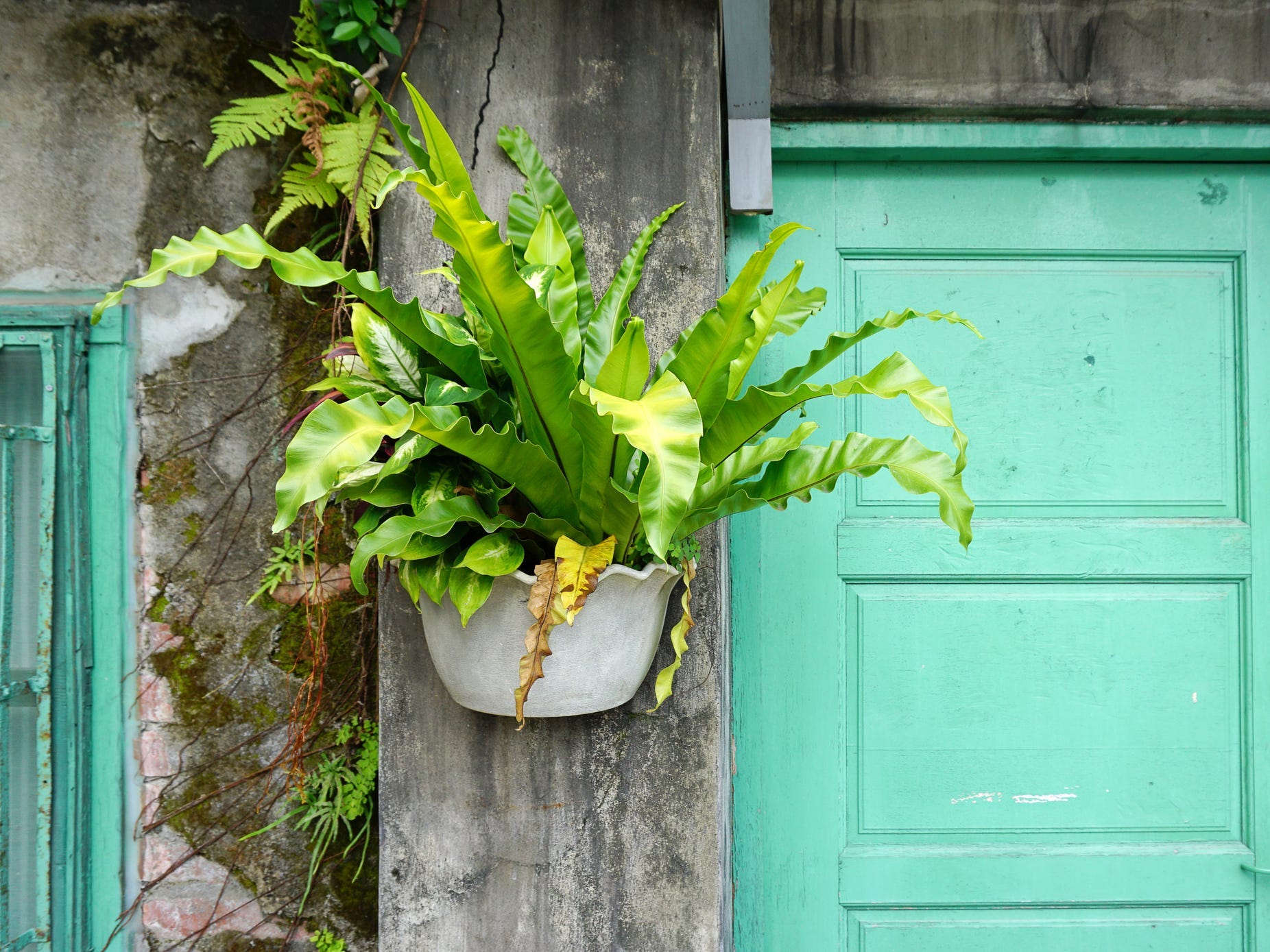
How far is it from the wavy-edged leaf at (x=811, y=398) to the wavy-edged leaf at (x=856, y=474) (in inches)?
1.4

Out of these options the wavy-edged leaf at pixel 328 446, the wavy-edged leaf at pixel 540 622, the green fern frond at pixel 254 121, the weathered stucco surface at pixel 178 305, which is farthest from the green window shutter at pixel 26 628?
the wavy-edged leaf at pixel 540 622

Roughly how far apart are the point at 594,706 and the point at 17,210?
1.52 metres

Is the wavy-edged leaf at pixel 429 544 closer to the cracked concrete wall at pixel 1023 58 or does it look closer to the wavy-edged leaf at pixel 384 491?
the wavy-edged leaf at pixel 384 491

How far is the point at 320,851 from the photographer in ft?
4.71

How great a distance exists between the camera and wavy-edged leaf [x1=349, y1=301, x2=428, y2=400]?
0.98 m

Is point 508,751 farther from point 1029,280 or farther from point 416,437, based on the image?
point 1029,280

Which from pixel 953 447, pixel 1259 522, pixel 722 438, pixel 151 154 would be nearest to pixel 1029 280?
pixel 953 447

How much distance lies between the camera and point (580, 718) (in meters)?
1.29

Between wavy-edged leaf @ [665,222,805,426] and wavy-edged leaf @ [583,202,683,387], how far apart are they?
0.48 feet

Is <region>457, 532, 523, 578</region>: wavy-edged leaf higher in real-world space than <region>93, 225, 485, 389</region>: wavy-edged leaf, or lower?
lower

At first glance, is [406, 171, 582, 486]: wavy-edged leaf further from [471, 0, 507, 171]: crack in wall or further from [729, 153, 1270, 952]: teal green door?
[729, 153, 1270, 952]: teal green door

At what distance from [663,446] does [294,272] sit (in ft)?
1.75

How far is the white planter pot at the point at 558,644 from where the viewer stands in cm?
104

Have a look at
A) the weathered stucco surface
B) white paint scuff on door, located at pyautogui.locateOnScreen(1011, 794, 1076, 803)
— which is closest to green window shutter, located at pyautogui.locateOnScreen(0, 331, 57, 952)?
the weathered stucco surface
